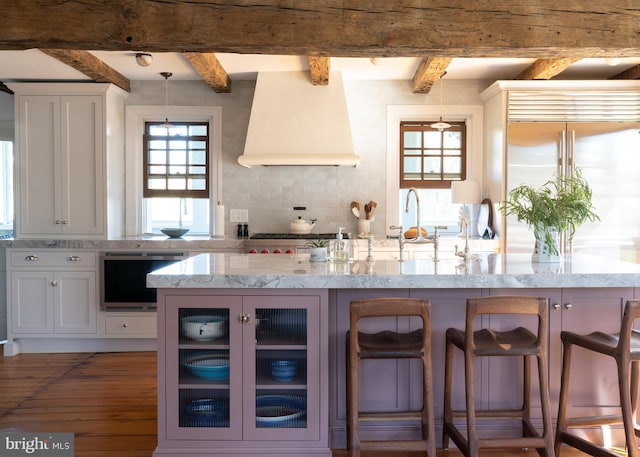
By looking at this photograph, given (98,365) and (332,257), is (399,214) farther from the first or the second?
(98,365)

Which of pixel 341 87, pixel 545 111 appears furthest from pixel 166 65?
pixel 545 111

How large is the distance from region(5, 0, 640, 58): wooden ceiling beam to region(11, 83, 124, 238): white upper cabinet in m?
2.20

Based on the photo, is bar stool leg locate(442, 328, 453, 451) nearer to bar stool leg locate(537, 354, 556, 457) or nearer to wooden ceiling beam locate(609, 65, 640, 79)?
bar stool leg locate(537, 354, 556, 457)

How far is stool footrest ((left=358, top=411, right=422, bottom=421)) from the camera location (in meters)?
2.89

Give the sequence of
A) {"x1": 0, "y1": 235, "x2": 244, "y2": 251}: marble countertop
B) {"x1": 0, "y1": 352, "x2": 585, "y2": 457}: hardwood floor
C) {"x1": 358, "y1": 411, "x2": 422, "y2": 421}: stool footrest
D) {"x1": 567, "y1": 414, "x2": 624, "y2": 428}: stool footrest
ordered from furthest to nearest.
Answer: {"x1": 0, "y1": 235, "x2": 244, "y2": 251}: marble countertop, {"x1": 0, "y1": 352, "x2": 585, "y2": 457}: hardwood floor, {"x1": 567, "y1": 414, "x2": 624, "y2": 428}: stool footrest, {"x1": 358, "y1": 411, "x2": 422, "y2": 421}: stool footrest

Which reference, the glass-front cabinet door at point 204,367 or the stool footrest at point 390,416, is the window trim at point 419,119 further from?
the glass-front cabinet door at point 204,367

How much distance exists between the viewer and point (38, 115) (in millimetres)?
5156

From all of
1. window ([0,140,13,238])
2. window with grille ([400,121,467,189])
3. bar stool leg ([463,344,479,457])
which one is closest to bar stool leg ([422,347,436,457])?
bar stool leg ([463,344,479,457])

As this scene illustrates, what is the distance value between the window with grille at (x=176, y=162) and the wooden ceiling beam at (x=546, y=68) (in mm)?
3163

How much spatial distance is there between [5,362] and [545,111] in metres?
5.26

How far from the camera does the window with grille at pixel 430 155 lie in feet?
18.8

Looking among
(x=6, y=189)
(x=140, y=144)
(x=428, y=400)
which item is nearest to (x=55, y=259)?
(x=140, y=144)

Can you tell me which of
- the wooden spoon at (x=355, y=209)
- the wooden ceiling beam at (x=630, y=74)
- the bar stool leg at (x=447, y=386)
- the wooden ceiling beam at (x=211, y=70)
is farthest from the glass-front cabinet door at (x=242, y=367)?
the wooden ceiling beam at (x=630, y=74)

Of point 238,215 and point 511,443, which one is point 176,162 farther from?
point 511,443
